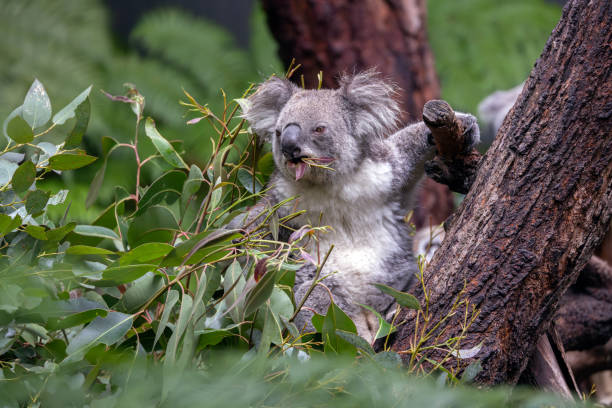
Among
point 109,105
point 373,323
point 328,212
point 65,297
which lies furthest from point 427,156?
point 109,105

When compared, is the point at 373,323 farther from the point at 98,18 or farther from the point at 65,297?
the point at 98,18

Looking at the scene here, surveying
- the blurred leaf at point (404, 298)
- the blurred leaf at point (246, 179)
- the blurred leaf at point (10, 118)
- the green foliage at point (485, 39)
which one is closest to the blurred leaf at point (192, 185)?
the blurred leaf at point (246, 179)

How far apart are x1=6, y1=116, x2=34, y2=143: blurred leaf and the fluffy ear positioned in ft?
2.91

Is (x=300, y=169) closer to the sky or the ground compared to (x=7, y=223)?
closer to the sky

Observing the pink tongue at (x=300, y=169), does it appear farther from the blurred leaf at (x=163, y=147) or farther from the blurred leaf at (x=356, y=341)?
the blurred leaf at (x=356, y=341)

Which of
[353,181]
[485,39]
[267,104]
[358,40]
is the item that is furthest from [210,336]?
[485,39]

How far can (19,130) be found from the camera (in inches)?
47.6

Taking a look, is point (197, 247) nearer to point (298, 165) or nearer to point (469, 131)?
point (298, 165)

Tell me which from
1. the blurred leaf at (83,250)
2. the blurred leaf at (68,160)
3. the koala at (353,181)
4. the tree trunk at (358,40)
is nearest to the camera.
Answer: the blurred leaf at (83,250)

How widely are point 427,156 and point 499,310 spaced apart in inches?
24.0

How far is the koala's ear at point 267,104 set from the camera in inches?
69.2

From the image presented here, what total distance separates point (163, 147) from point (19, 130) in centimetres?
48

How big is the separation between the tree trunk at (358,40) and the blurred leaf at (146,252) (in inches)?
85.9

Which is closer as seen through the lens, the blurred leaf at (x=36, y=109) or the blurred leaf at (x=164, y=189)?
the blurred leaf at (x=36, y=109)
